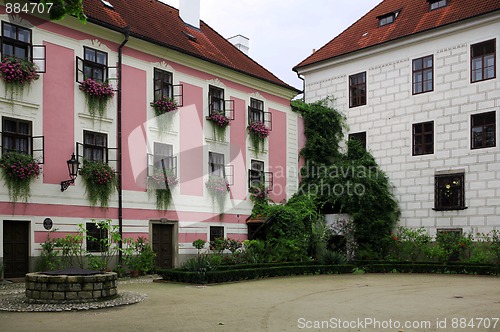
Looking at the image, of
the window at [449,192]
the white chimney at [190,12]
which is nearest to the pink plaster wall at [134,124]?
the white chimney at [190,12]

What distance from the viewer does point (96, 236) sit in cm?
1852

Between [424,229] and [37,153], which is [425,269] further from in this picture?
[37,153]

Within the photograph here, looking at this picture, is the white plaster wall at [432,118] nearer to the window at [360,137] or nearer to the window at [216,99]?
the window at [360,137]

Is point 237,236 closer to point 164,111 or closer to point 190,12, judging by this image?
point 164,111

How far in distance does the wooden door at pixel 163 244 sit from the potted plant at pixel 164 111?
371 centimetres

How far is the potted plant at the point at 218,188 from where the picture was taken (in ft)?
74.1

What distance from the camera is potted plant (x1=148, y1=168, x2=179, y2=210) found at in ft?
66.8

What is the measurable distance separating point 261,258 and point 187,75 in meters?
7.88

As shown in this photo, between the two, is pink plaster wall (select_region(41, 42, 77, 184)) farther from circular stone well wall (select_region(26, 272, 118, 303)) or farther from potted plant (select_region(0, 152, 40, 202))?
circular stone well wall (select_region(26, 272, 118, 303))

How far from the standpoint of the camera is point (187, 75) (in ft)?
73.3

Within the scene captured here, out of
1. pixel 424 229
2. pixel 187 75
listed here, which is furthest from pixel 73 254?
pixel 424 229

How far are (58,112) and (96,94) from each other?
4.96 ft

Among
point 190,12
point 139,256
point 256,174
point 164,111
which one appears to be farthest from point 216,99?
point 139,256

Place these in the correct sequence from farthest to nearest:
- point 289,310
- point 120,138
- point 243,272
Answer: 1. point 120,138
2. point 243,272
3. point 289,310
